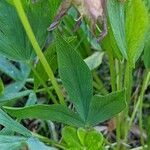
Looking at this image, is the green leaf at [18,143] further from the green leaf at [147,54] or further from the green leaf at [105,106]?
the green leaf at [147,54]

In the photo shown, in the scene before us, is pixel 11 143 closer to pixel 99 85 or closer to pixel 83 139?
pixel 83 139

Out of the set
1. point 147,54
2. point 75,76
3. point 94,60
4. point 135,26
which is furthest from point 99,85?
point 135,26

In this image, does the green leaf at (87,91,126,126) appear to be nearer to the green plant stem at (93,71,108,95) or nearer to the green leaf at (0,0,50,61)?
the green leaf at (0,0,50,61)

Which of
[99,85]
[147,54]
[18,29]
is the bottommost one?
[99,85]

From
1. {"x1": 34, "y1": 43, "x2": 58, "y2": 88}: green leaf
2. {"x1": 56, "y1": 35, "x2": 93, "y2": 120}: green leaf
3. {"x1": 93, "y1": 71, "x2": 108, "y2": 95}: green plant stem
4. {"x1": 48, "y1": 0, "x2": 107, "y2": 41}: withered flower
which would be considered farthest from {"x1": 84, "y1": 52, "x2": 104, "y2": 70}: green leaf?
{"x1": 48, "y1": 0, "x2": 107, "y2": 41}: withered flower

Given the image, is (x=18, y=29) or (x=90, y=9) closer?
(x=90, y=9)

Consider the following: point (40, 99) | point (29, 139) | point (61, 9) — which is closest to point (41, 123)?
point (40, 99)
